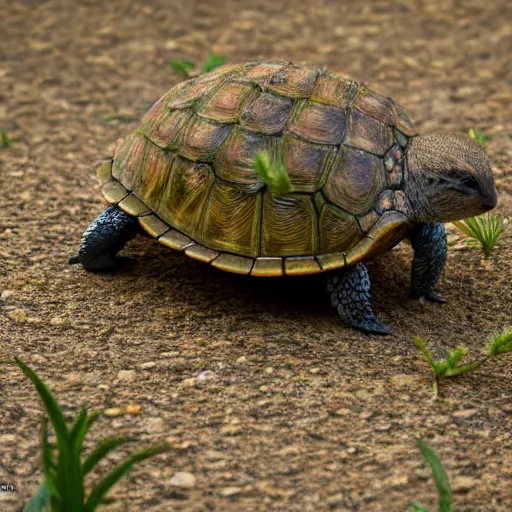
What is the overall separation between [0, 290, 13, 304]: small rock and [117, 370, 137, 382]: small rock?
1041mm

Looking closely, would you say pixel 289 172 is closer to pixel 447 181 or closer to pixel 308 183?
pixel 308 183

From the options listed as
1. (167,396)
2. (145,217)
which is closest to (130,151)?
(145,217)

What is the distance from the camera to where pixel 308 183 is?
4480 mm

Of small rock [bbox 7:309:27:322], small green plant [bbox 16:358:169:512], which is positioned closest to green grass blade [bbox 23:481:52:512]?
small green plant [bbox 16:358:169:512]

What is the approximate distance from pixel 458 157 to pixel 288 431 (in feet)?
6.01

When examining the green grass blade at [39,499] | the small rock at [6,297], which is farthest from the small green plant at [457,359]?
the small rock at [6,297]

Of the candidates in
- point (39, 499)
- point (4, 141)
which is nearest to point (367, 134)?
point (39, 499)

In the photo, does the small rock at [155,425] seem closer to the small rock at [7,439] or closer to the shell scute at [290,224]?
the small rock at [7,439]

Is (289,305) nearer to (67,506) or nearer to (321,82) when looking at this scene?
(321,82)

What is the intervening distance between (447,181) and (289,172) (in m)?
0.88

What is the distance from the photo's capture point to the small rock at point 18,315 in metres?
4.66

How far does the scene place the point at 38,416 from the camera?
383 cm

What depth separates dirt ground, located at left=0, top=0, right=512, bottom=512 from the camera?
3500 millimetres

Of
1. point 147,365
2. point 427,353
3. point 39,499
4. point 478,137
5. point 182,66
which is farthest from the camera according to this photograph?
point 182,66
